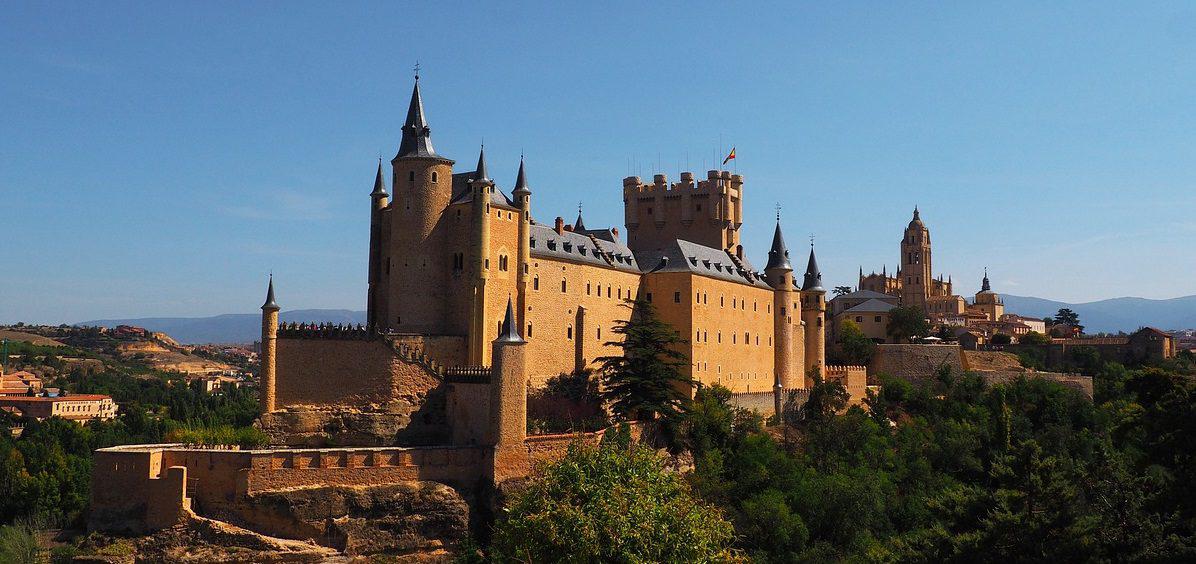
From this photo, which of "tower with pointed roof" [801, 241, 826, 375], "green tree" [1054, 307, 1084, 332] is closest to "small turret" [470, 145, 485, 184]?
"tower with pointed roof" [801, 241, 826, 375]

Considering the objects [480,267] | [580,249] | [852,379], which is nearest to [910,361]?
[852,379]

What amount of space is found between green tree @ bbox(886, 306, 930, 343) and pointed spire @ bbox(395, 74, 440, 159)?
53062 millimetres

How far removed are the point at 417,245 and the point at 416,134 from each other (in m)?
5.29

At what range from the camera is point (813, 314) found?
2908 inches

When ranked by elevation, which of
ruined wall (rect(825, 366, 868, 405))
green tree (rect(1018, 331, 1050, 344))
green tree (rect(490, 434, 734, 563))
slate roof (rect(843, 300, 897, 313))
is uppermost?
slate roof (rect(843, 300, 897, 313))

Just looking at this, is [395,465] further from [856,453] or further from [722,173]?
[722,173]

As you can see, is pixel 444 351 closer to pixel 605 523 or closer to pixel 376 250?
pixel 376 250

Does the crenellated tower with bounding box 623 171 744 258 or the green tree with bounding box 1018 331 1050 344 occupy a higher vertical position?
the crenellated tower with bounding box 623 171 744 258

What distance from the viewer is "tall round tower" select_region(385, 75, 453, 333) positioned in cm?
4947

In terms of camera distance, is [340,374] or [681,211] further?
[681,211]

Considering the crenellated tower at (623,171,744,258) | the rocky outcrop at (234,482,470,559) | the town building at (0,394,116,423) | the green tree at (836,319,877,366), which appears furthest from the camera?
the town building at (0,394,116,423)

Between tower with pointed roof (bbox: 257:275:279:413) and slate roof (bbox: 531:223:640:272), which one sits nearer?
tower with pointed roof (bbox: 257:275:279:413)

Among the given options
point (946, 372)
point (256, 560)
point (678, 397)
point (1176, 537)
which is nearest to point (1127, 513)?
point (1176, 537)

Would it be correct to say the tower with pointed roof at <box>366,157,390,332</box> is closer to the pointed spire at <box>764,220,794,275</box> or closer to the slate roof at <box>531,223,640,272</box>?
the slate roof at <box>531,223,640,272</box>
